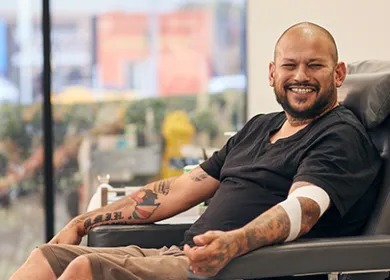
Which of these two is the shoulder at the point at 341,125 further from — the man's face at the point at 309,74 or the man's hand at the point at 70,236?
the man's hand at the point at 70,236

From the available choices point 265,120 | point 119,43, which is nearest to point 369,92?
point 265,120

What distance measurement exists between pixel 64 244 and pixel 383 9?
1.45 metres

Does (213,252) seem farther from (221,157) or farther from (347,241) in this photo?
(221,157)

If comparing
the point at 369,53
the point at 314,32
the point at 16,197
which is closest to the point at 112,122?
the point at 16,197

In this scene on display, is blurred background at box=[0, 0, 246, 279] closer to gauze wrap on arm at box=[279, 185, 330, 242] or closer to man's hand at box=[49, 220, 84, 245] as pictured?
man's hand at box=[49, 220, 84, 245]

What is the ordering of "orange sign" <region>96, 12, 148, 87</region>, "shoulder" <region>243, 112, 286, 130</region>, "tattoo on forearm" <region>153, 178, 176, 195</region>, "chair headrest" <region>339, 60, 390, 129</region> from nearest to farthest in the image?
"chair headrest" <region>339, 60, 390, 129</region> < "shoulder" <region>243, 112, 286, 130</region> < "tattoo on forearm" <region>153, 178, 176, 195</region> < "orange sign" <region>96, 12, 148, 87</region>

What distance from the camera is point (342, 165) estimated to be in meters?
1.99

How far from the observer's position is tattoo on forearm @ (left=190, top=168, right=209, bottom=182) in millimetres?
2537

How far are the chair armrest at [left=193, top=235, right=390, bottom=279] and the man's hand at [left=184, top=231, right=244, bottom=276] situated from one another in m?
0.02

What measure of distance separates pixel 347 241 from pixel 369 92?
548 millimetres

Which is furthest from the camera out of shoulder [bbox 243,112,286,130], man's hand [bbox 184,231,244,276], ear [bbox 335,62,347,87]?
shoulder [bbox 243,112,286,130]

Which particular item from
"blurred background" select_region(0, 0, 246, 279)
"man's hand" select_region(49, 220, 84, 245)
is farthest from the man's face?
"blurred background" select_region(0, 0, 246, 279)

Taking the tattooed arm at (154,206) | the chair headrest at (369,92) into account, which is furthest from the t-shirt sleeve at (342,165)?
the tattooed arm at (154,206)

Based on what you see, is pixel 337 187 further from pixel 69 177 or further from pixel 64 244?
pixel 69 177
